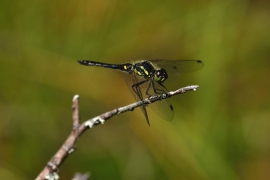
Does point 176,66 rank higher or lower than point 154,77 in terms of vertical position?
higher

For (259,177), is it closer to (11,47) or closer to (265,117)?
(265,117)

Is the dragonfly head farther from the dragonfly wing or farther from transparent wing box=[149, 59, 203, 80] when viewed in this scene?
transparent wing box=[149, 59, 203, 80]

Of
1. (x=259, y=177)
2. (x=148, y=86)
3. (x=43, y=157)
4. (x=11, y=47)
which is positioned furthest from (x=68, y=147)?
(x=259, y=177)

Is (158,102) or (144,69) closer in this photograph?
(158,102)

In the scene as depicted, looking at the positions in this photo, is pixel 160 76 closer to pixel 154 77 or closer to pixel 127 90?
pixel 154 77

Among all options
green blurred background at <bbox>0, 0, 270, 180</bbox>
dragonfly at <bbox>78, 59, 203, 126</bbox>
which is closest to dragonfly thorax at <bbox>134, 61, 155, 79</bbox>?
dragonfly at <bbox>78, 59, 203, 126</bbox>

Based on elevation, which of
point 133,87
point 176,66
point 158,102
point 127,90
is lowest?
point 158,102

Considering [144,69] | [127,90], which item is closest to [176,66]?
[144,69]
